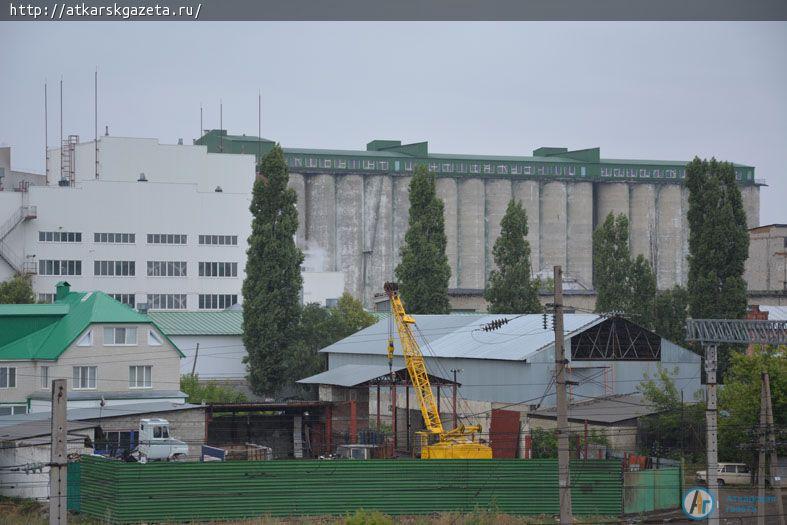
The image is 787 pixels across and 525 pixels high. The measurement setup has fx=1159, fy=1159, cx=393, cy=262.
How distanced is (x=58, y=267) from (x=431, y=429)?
54.1 metres

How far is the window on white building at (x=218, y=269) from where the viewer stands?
4043 inches

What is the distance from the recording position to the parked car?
4803cm

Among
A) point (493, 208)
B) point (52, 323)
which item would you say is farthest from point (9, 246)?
point (493, 208)

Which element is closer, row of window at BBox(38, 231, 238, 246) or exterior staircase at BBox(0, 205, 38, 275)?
exterior staircase at BBox(0, 205, 38, 275)

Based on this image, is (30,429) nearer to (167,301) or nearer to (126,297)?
(126,297)

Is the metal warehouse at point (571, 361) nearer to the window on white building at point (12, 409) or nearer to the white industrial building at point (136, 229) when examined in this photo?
the window on white building at point (12, 409)

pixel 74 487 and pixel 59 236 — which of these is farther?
pixel 59 236

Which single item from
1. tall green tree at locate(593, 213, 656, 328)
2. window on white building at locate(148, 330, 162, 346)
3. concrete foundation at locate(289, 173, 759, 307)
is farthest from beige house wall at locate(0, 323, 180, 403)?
concrete foundation at locate(289, 173, 759, 307)

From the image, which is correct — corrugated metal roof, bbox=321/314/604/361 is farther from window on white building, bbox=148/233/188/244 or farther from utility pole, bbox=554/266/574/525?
utility pole, bbox=554/266/574/525

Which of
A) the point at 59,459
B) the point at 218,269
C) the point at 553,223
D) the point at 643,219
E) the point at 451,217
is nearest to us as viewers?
the point at 59,459

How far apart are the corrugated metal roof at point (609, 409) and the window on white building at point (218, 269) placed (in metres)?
52.2

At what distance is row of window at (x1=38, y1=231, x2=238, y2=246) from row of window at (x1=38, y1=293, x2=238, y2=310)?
4640 millimetres

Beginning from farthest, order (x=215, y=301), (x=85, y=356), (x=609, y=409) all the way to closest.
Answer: (x=215, y=301) → (x=85, y=356) → (x=609, y=409)

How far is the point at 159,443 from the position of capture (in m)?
48.1
